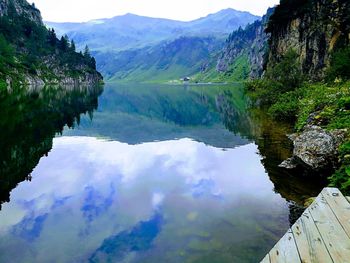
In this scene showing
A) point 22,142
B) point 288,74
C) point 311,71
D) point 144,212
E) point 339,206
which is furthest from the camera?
point 311,71

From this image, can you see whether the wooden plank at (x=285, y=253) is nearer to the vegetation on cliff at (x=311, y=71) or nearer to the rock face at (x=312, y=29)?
the vegetation on cliff at (x=311, y=71)

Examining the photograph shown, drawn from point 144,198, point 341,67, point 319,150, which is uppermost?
point 341,67

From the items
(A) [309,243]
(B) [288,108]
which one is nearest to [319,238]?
(A) [309,243]

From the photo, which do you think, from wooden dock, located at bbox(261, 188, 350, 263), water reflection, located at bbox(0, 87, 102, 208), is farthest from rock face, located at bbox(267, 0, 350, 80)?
wooden dock, located at bbox(261, 188, 350, 263)

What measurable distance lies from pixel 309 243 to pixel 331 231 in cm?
91

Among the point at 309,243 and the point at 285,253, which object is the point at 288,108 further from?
the point at 285,253

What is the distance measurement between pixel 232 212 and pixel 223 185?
16.2ft

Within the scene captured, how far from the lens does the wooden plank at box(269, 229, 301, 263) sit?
7.41 metres

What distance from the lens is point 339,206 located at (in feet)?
33.7

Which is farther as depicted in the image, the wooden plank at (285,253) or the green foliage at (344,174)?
the green foliage at (344,174)

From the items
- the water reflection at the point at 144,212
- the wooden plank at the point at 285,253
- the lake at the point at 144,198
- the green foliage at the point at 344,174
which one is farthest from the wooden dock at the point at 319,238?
the green foliage at the point at 344,174

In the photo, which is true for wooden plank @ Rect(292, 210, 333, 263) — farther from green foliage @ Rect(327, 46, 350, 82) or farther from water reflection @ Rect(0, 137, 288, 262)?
green foliage @ Rect(327, 46, 350, 82)

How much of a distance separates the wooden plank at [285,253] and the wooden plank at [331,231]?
663 millimetres

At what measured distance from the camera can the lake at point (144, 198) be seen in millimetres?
14195
